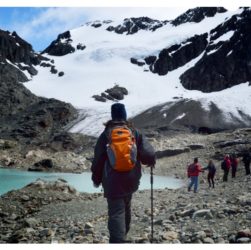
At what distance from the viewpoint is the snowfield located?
101312 mm

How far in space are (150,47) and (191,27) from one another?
17932 millimetres

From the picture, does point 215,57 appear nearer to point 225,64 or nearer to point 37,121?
point 225,64

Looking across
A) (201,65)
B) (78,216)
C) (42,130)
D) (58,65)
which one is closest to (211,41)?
(201,65)

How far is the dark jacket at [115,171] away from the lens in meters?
6.89

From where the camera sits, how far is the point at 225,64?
13300 centimetres

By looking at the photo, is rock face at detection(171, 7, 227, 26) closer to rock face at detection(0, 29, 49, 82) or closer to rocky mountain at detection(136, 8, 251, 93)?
rocky mountain at detection(136, 8, 251, 93)

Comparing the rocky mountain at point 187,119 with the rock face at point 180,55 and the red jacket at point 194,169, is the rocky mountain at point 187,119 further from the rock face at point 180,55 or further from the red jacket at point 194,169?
the rock face at point 180,55

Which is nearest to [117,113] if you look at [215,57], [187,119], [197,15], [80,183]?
[80,183]

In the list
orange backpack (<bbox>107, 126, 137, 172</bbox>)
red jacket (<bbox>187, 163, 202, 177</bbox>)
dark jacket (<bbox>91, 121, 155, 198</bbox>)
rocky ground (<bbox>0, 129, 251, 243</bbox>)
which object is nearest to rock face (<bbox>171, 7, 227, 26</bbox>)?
red jacket (<bbox>187, 163, 202, 177</bbox>)

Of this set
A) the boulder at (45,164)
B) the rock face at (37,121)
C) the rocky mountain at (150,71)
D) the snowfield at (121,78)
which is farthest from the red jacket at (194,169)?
the snowfield at (121,78)

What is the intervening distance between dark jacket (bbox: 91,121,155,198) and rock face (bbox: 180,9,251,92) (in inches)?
4915

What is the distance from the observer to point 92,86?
5591 inches

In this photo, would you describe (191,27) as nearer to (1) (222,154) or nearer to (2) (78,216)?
(1) (222,154)

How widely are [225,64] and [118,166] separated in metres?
130
